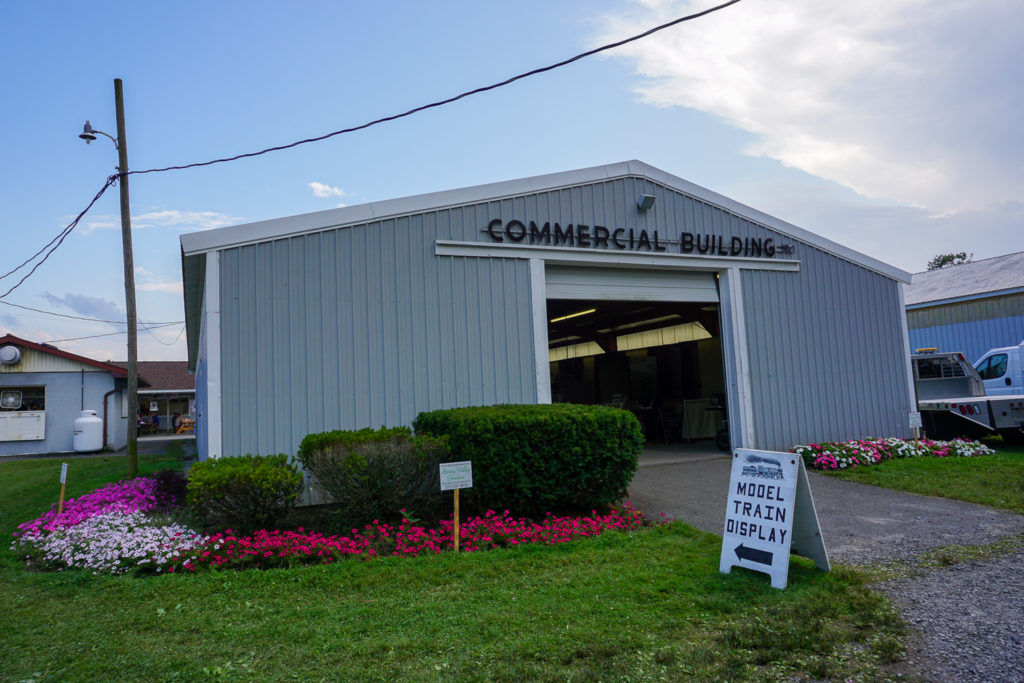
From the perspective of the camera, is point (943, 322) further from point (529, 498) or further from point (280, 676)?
point (280, 676)

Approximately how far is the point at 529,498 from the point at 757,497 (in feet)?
8.33

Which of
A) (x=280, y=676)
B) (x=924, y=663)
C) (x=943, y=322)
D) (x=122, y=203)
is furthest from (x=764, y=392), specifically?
(x=943, y=322)

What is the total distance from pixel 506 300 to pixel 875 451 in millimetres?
7081

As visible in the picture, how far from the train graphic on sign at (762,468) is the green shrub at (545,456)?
1790 millimetres

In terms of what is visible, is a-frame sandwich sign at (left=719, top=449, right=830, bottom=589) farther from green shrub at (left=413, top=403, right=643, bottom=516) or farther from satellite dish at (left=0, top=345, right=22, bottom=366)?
satellite dish at (left=0, top=345, right=22, bottom=366)

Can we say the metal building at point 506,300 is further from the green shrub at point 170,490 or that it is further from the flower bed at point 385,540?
the flower bed at point 385,540

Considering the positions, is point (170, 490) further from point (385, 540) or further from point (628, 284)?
point (628, 284)

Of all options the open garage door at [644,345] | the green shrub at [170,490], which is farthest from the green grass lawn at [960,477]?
the green shrub at [170,490]

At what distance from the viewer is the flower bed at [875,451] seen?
10836mm

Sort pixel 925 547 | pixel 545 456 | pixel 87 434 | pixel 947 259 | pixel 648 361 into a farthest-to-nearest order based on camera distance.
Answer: pixel 947 259, pixel 87 434, pixel 648 361, pixel 545 456, pixel 925 547

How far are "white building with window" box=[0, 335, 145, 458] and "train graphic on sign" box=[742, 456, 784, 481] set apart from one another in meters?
20.8

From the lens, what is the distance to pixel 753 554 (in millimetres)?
5043

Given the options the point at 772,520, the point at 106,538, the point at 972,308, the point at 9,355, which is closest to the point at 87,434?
the point at 9,355

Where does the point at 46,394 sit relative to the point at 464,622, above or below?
above
